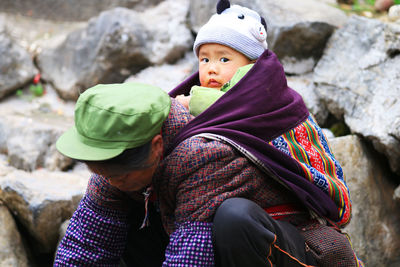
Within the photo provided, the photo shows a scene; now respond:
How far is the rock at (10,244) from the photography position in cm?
267

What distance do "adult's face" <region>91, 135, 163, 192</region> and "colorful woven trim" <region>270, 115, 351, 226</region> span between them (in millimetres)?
464

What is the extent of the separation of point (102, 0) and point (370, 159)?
3089 millimetres

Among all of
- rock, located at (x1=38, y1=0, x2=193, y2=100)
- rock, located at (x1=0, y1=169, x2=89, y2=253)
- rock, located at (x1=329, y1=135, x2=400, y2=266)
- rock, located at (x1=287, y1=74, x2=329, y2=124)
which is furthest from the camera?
rock, located at (x1=38, y1=0, x2=193, y2=100)

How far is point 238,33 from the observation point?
229cm

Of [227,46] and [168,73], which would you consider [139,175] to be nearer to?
[227,46]

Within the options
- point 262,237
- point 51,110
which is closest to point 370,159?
point 262,237

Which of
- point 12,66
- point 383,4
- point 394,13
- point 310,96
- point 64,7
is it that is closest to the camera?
point 310,96

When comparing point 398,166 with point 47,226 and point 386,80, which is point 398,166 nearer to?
point 386,80

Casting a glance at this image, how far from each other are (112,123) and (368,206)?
2032mm

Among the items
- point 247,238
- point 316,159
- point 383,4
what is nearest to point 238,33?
point 316,159

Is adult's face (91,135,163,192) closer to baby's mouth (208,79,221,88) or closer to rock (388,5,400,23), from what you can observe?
baby's mouth (208,79,221,88)

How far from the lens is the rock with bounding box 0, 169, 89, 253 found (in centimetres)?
279

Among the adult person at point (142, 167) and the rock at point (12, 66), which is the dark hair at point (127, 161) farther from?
the rock at point (12, 66)

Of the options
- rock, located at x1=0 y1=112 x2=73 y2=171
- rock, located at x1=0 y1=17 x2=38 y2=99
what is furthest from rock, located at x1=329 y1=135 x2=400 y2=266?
rock, located at x1=0 y1=17 x2=38 y2=99
